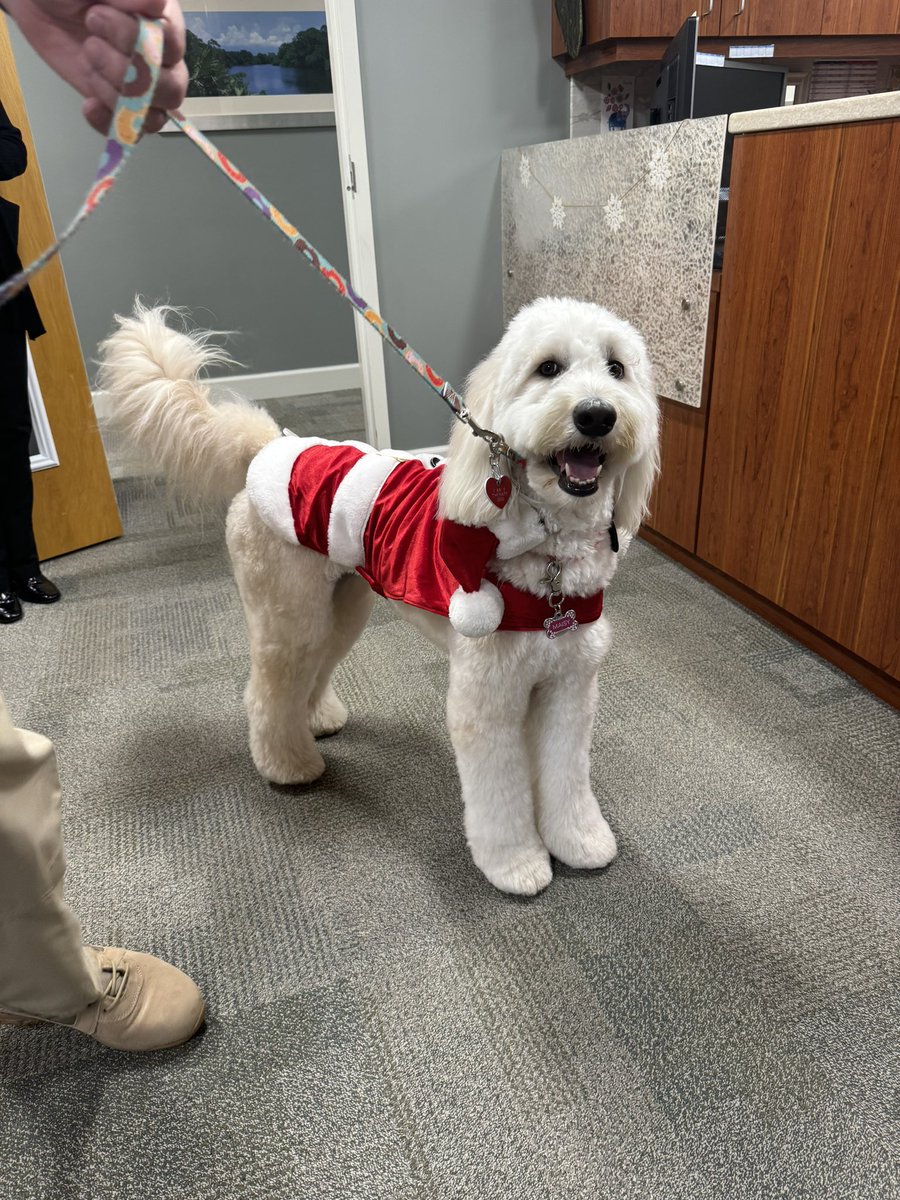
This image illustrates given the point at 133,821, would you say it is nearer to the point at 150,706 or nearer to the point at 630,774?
the point at 150,706

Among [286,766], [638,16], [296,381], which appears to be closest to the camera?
[286,766]

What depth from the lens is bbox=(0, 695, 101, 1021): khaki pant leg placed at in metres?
0.86

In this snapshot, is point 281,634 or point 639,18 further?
point 639,18

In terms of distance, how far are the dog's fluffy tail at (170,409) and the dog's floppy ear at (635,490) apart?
0.71 metres

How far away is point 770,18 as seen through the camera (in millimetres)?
2828

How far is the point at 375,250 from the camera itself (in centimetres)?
314

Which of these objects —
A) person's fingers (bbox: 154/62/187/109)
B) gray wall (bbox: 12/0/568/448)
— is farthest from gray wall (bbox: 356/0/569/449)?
person's fingers (bbox: 154/62/187/109)

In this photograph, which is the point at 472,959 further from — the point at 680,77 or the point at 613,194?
the point at 680,77

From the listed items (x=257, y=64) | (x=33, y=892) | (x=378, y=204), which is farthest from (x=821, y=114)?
(x=257, y=64)

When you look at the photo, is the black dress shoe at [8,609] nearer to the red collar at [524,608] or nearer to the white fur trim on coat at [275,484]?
the white fur trim on coat at [275,484]

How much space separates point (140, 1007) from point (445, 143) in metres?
3.10

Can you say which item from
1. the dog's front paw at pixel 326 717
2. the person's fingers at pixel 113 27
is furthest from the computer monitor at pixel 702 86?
the person's fingers at pixel 113 27

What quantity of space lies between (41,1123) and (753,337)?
7.29 ft

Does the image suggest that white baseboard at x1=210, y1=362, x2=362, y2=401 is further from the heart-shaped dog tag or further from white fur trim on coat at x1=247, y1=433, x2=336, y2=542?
the heart-shaped dog tag
